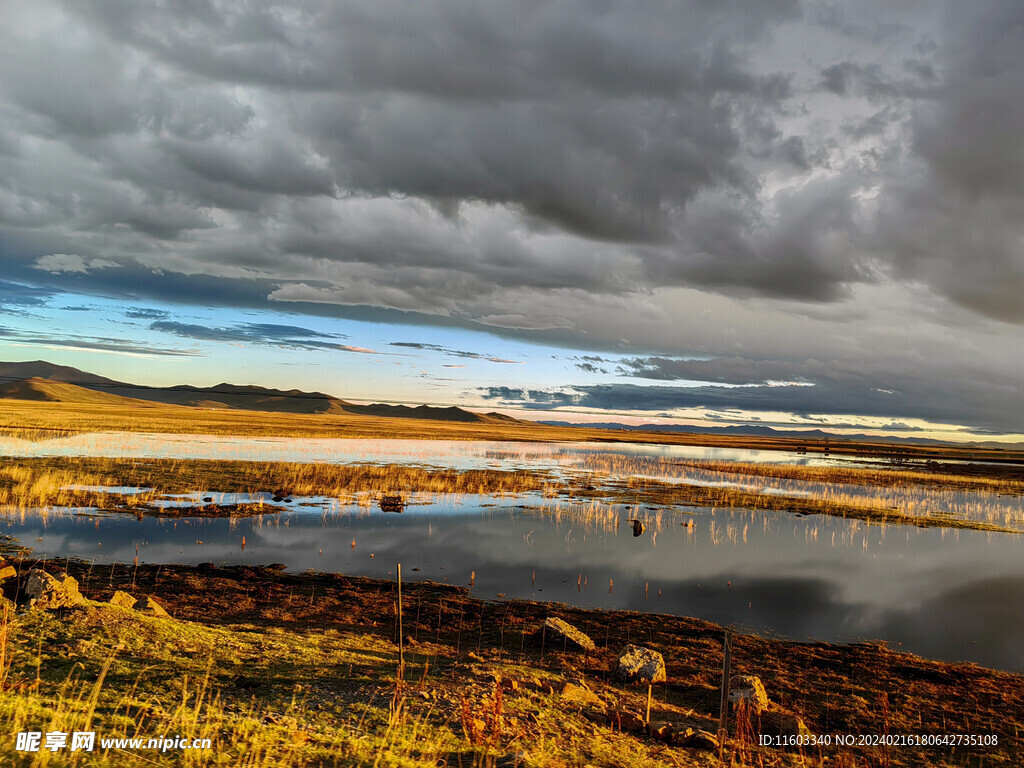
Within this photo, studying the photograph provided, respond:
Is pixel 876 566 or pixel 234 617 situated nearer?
pixel 234 617

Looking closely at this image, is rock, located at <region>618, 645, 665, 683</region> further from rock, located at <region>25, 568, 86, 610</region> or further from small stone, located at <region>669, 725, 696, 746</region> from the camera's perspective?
rock, located at <region>25, 568, 86, 610</region>

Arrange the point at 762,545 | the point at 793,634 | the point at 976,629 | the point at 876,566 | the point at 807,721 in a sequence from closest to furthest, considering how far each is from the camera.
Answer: the point at 807,721, the point at 793,634, the point at 976,629, the point at 876,566, the point at 762,545

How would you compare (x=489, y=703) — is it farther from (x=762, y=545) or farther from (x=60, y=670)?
(x=762, y=545)

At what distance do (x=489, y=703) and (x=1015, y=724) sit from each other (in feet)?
30.6

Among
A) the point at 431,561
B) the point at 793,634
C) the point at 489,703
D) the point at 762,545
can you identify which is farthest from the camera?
the point at 762,545

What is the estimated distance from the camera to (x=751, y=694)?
9.15 meters

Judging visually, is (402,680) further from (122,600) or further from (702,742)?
(122,600)

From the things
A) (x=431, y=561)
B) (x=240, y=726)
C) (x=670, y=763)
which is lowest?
(x=431, y=561)

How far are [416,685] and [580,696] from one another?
254 cm

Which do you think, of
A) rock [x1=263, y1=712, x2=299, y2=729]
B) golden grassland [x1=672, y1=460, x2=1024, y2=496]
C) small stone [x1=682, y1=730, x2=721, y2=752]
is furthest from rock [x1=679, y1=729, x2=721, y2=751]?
golden grassland [x1=672, y1=460, x2=1024, y2=496]

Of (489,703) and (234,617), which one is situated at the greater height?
(489,703)

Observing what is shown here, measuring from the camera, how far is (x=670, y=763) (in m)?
7.22

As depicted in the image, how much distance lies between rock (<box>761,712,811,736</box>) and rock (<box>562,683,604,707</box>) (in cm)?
263

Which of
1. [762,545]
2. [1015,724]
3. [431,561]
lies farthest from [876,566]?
→ [431,561]
